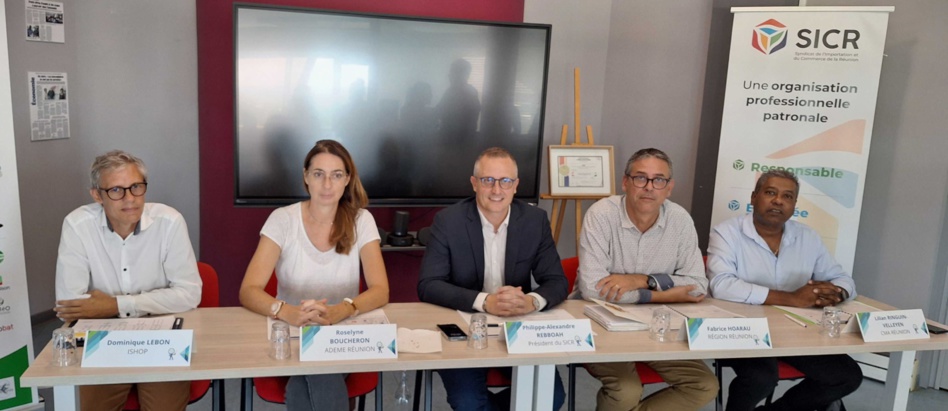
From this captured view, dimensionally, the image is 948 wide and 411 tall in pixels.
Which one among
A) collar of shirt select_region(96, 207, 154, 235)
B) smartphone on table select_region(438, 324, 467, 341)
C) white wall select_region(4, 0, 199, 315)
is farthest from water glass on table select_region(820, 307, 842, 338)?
white wall select_region(4, 0, 199, 315)

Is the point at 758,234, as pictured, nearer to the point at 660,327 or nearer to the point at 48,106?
the point at 660,327

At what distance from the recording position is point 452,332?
2271 mm

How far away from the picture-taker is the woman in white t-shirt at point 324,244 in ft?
8.51

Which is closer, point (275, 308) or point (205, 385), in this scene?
point (275, 308)

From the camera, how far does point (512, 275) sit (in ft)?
9.20

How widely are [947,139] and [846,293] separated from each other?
1436 mm

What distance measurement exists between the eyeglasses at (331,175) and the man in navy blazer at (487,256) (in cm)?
38

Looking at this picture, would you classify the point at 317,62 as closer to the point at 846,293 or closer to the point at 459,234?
the point at 459,234

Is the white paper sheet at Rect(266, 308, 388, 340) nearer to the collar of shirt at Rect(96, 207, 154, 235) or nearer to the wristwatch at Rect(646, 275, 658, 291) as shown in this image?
the collar of shirt at Rect(96, 207, 154, 235)

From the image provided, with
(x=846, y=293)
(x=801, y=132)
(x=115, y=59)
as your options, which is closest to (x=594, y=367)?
(x=846, y=293)

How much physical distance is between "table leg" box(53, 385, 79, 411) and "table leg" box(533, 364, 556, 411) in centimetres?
125

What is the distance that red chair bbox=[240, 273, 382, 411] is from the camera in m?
2.38

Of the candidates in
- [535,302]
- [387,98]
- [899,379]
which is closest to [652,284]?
[535,302]

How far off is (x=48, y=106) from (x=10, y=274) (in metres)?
1.57
